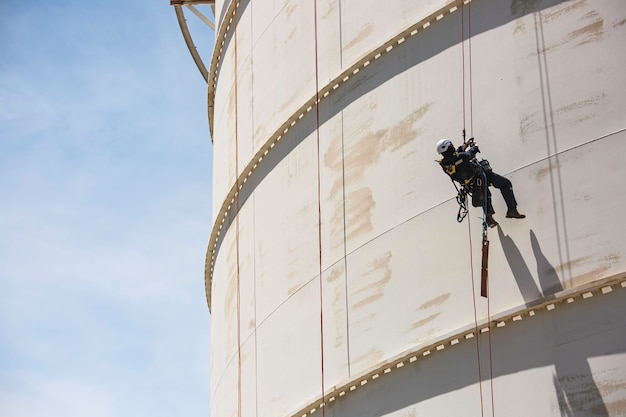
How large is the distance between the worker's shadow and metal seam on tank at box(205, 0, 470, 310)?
8.55 feet

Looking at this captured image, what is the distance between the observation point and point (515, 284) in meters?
11.2

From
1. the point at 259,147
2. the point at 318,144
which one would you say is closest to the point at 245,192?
the point at 259,147

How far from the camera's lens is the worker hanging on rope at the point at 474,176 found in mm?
→ 11117

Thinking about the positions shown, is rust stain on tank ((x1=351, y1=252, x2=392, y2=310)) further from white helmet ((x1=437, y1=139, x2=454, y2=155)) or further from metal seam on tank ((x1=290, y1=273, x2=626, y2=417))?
white helmet ((x1=437, y1=139, x2=454, y2=155))

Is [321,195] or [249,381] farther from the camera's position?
[249,381]

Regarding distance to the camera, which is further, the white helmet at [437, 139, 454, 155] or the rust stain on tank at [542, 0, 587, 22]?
the rust stain on tank at [542, 0, 587, 22]

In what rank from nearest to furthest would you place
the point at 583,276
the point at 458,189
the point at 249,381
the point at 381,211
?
the point at 583,276 < the point at 458,189 < the point at 381,211 < the point at 249,381

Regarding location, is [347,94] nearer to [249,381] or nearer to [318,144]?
[318,144]

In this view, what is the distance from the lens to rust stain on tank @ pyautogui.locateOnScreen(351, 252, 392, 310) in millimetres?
12344

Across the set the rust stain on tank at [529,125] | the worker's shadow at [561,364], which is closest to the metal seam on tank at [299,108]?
the rust stain on tank at [529,125]

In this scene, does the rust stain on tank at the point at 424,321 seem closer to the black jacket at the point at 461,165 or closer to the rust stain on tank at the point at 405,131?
the black jacket at the point at 461,165

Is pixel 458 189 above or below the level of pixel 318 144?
below

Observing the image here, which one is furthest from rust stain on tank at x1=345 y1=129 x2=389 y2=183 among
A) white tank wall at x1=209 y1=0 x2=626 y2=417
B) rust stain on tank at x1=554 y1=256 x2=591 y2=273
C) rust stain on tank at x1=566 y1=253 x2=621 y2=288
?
rust stain on tank at x1=566 y1=253 x2=621 y2=288

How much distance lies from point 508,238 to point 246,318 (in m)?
4.58
